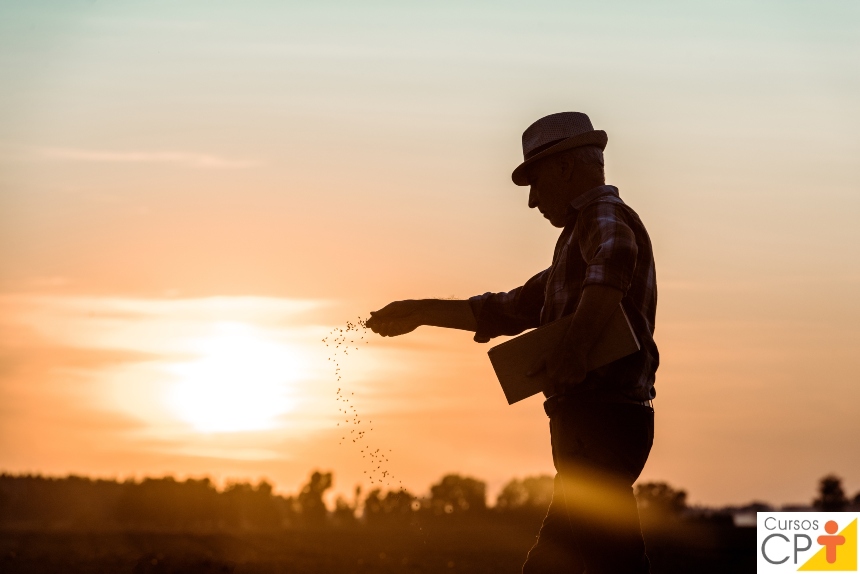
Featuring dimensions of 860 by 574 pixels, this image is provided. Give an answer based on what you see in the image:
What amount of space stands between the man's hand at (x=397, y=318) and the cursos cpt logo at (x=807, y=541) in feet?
11.1

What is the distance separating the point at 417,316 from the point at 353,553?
12.3 m

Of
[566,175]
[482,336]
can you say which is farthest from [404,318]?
[566,175]

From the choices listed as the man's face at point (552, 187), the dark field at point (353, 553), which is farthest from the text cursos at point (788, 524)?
the man's face at point (552, 187)

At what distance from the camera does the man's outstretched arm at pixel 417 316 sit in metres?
7.47

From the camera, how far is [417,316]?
24.6 ft

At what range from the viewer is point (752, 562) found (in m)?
19.0

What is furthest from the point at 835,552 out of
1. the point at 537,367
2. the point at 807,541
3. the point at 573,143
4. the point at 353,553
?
the point at 353,553

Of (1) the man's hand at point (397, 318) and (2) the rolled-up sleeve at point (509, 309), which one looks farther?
(1) the man's hand at point (397, 318)

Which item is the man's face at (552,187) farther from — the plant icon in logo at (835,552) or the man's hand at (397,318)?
the plant icon in logo at (835,552)

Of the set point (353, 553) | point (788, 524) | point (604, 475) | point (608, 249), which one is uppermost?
point (608, 249)

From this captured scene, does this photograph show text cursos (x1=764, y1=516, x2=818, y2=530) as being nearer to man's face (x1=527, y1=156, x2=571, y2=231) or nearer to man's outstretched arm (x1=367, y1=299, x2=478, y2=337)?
man's outstretched arm (x1=367, y1=299, x2=478, y2=337)

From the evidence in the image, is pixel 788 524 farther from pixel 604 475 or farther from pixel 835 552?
pixel 604 475

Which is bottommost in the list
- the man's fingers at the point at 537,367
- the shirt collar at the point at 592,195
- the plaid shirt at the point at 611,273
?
the man's fingers at the point at 537,367

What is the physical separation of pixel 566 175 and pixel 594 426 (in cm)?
125
